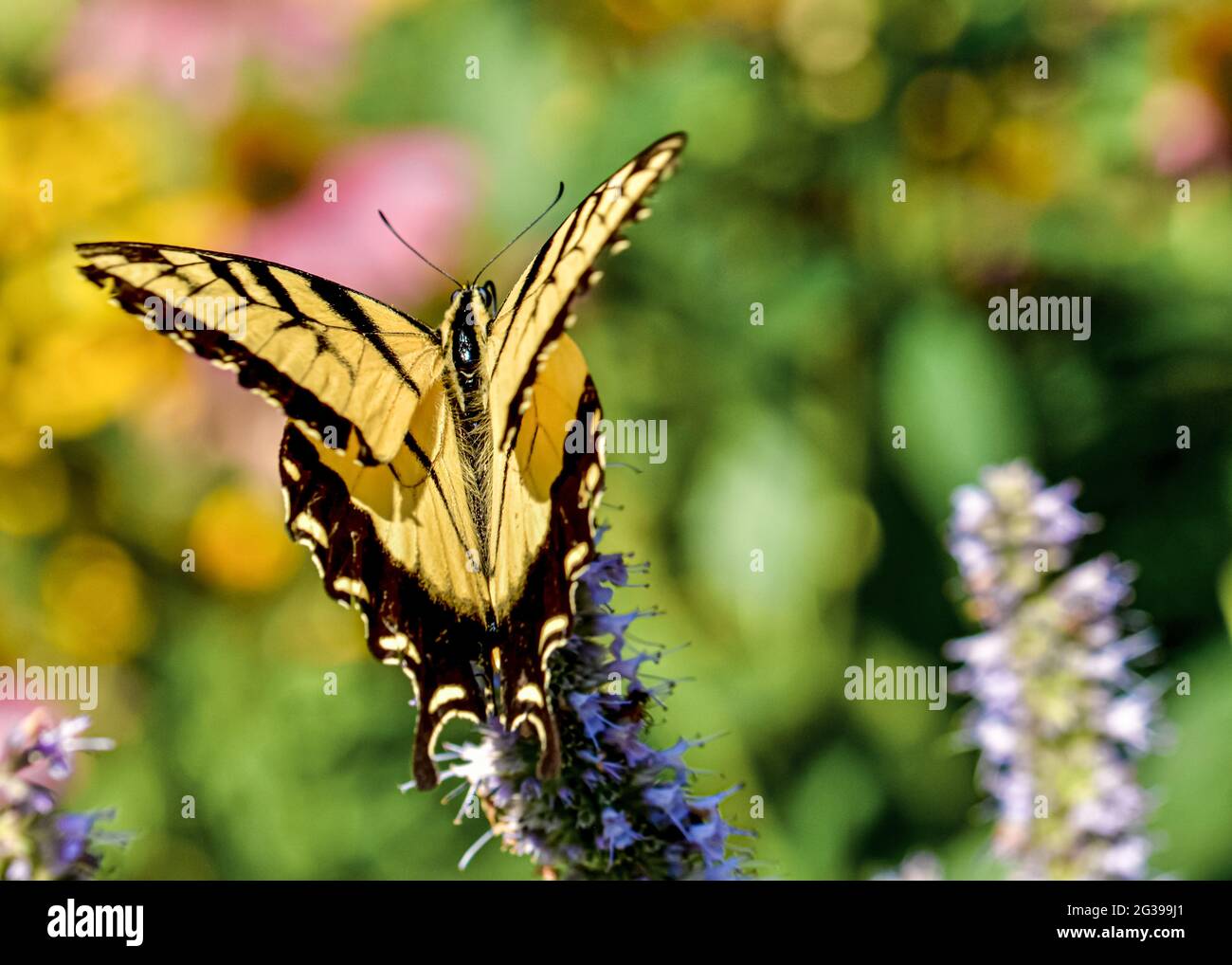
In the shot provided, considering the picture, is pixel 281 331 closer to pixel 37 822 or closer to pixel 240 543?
pixel 37 822

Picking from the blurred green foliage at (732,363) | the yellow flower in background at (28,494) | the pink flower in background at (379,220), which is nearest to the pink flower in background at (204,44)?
the blurred green foliage at (732,363)

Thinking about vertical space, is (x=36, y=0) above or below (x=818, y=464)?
above

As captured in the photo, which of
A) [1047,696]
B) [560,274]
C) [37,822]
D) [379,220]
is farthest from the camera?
[379,220]

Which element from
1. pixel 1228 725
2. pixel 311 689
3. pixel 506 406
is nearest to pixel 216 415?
pixel 311 689

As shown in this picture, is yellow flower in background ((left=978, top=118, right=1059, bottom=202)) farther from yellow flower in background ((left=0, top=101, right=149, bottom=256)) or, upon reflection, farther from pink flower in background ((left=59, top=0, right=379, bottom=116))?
yellow flower in background ((left=0, top=101, right=149, bottom=256))

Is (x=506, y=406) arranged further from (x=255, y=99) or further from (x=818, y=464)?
(x=255, y=99)

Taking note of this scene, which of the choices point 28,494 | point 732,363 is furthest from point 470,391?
point 28,494

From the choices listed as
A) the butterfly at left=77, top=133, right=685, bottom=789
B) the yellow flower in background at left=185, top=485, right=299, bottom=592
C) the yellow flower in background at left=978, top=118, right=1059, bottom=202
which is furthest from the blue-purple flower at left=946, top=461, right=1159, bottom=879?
the yellow flower in background at left=185, top=485, right=299, bottom=592
